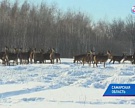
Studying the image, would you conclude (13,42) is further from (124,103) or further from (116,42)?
(124,103)

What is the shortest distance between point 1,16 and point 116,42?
26863 mm

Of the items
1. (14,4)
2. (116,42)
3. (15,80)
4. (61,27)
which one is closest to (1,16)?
(14,4)

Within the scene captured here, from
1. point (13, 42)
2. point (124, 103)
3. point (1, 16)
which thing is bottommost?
point (124, 103)

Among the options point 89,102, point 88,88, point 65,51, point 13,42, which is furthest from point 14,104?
point 65,51

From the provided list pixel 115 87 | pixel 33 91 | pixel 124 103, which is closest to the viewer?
pixel 115 87

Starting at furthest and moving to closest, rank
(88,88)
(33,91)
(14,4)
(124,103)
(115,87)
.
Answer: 1. (14,4)
2. (88,88)
3. (33,91)
4. (124,103)
5. (115,87)

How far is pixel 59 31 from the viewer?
2621 inches

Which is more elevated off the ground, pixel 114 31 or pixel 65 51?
pixel 114 31

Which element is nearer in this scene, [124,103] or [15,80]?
[124,103]

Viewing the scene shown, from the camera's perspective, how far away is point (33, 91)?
1230 cm

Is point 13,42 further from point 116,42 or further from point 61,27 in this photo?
point 116,42

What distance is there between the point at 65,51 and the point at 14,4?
46.8 ft

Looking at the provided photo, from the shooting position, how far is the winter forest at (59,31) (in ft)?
196

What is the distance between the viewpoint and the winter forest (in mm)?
59844
